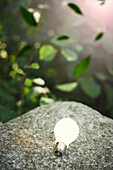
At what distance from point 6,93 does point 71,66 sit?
78 cm

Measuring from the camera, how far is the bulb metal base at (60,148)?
78 centimetres

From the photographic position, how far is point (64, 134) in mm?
845

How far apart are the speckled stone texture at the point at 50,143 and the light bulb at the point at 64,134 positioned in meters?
0.04

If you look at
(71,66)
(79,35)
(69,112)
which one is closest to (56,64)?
(71,66)

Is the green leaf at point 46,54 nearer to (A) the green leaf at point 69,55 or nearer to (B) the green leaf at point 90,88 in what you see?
(A) the green leaf at point 69,55

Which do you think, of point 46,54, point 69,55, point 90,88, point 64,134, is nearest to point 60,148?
point 64,134

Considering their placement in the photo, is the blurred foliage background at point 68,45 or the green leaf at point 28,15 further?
the blurred foliage background at point 68,45

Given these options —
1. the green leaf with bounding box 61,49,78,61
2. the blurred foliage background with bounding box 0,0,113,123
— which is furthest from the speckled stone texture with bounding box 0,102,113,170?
the blurred foliage background with bounding box 0,0,113,123

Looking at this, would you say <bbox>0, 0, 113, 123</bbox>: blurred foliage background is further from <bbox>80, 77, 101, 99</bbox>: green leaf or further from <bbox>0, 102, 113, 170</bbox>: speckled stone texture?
<bbox>0, 102, 113, 170</bbox>: speckled stone texture

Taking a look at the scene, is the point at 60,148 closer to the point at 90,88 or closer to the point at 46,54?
the point at 46,54

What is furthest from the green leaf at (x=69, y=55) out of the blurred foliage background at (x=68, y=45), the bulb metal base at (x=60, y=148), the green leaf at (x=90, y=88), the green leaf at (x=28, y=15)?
the bulb metal base at (x=60, y=148)

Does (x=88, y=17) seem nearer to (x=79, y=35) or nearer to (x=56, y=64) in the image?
(x=79, y=35)

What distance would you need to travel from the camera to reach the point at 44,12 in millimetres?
2268

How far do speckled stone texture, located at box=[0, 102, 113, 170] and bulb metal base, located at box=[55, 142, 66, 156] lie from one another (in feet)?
0.10
